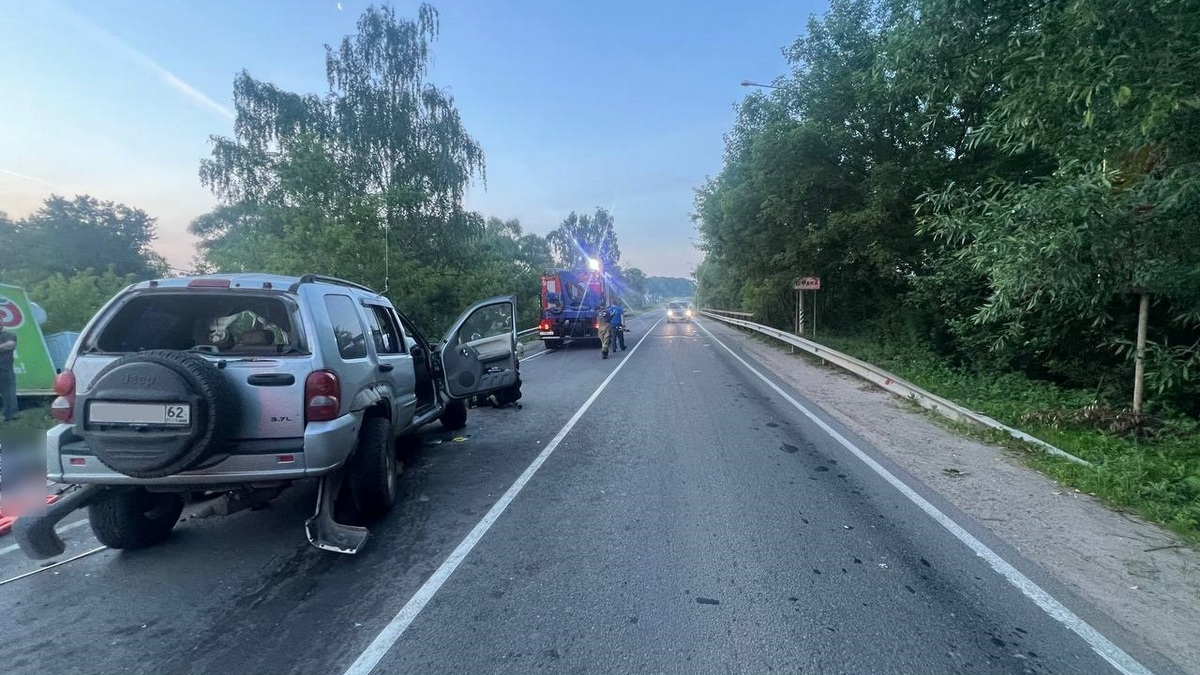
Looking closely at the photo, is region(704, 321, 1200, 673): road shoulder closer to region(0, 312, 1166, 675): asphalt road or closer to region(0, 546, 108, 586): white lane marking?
region(0, 312, 1166, 675): asphalt road

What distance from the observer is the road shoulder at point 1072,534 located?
3.35m

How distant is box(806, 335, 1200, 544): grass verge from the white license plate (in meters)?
7.11

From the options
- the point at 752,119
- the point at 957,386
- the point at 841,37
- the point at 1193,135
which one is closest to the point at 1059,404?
the point at 957,386

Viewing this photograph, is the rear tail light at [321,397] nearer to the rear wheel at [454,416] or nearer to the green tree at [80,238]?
the rear wheel at [454,416]

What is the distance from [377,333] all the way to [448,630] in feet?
10.6

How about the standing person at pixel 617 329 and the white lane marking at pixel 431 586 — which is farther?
the standing person at pixel 617 329

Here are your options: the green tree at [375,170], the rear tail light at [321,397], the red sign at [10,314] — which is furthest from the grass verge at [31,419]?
the green tree at [375,170]

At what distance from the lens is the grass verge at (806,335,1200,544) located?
16.8 feet

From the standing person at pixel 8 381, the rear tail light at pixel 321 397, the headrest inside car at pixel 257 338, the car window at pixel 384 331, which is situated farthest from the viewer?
the standing person at pixel 8 381

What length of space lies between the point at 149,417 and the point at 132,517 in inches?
43.2

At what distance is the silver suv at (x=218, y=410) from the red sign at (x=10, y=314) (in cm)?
732

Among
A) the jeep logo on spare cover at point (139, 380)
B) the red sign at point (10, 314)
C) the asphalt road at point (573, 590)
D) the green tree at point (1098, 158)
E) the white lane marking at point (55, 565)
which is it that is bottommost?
the asphalt road at point (573, 590)

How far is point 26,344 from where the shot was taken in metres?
9.46

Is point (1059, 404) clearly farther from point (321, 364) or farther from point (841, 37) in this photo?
point (841, 37)
